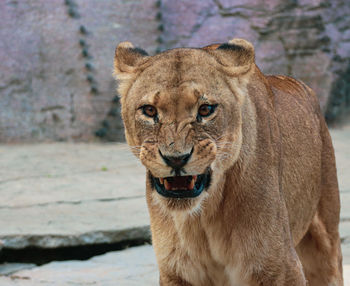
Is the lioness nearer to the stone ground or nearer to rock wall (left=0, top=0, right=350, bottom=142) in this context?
the stone ground

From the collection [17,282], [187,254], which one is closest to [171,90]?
[187,254]

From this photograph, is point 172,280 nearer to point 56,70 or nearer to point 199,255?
point 199,255

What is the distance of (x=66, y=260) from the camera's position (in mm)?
4348

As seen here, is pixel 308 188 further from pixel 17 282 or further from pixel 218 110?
pixel 17 282

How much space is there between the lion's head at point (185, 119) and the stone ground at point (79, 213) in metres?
1.60

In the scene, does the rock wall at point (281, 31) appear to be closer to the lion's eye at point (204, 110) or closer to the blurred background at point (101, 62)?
the blurred background at point (101, 62)

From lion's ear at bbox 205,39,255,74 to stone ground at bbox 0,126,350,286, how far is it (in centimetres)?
165

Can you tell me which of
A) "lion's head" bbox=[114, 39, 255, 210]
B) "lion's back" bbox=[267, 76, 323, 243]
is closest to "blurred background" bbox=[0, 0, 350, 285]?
"lion's back" bbox=[267, 76, 323, 243]

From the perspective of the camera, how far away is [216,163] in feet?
7.79

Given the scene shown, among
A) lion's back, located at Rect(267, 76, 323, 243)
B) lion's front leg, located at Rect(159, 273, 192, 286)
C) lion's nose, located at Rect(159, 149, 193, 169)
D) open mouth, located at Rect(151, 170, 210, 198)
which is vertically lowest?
lion's front leg, located at Rect(159, 273, 192, 286)

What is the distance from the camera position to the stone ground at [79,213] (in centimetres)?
402

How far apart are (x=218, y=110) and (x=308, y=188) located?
1.03m

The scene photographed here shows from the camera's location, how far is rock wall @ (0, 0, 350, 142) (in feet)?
24.4

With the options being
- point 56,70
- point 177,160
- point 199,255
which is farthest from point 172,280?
point 56,70
